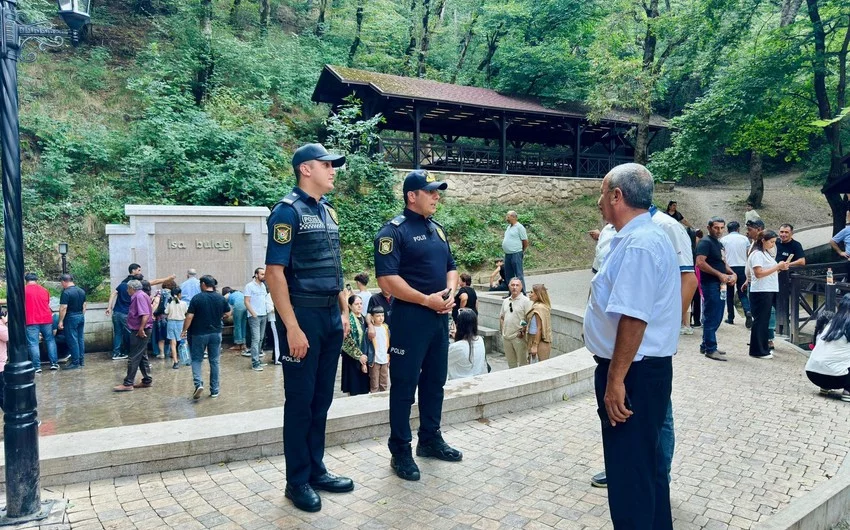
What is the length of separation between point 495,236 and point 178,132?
1133 cm

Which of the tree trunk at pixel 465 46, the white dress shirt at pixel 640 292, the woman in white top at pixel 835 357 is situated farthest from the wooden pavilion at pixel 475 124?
the white dress shirt at pixel 640 292

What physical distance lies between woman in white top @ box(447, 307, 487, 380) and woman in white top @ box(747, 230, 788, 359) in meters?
4.00

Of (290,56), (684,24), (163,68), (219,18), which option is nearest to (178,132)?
(163,68)

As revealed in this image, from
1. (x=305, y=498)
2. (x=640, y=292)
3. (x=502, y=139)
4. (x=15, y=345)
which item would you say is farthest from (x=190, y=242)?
(x=502, y=139)

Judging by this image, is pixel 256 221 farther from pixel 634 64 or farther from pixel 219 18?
pixel 219 18

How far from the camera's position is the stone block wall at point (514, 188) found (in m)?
20.9

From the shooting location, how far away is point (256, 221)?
12758mm

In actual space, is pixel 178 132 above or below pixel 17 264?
above

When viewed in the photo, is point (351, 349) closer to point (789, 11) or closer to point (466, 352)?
point (466, 352)

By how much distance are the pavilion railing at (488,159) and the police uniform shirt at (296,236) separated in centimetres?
1714

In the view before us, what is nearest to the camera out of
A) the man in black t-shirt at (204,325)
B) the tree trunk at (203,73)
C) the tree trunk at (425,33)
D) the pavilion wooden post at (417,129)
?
the man in black t-shirt at (204,325)

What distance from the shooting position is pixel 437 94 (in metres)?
20.0

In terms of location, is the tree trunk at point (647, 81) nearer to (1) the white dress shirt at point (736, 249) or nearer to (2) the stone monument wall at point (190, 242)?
(1) the white dress shirt at point (736, 249)

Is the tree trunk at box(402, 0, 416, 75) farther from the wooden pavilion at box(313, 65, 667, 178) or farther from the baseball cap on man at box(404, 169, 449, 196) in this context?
the baseball cap on man at box(404, 169, 449, 196)
